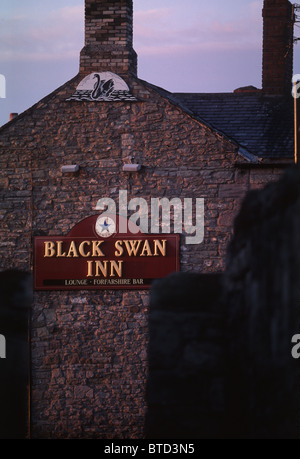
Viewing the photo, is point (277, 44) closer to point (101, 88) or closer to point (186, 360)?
point (101, 88)

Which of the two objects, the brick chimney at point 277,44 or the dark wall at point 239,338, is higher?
the brick chimney at point 277,44

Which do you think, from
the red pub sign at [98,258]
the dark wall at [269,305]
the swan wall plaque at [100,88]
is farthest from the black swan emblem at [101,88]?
the dark wall at [269,305]

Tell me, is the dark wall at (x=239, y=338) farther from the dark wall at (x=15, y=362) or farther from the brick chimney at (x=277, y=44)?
the brick chimney at (x=277, y=44)

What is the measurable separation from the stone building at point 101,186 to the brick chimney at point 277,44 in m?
3.78

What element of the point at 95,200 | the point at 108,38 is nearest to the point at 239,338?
the point at 95,200

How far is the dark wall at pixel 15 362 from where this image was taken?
1112cm

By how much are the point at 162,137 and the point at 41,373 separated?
468 centimetres

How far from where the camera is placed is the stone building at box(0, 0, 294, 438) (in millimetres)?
10922

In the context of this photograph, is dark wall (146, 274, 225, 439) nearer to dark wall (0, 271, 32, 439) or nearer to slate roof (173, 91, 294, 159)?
dark wall (0, 271, 32, 439)

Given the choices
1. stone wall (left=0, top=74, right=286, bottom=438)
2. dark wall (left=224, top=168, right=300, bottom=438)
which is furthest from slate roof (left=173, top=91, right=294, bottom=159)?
dark wall (left=224, top=168, right=300, bottom=438)

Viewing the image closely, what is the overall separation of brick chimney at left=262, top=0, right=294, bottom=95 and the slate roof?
0.41 metres

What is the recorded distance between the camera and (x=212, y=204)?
11.0 metres

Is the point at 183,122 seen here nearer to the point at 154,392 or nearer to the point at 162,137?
the point at 162,137

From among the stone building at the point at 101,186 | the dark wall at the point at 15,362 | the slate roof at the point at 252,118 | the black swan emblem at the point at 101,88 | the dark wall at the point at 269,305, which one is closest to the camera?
the dark wall at the point at 269,305
